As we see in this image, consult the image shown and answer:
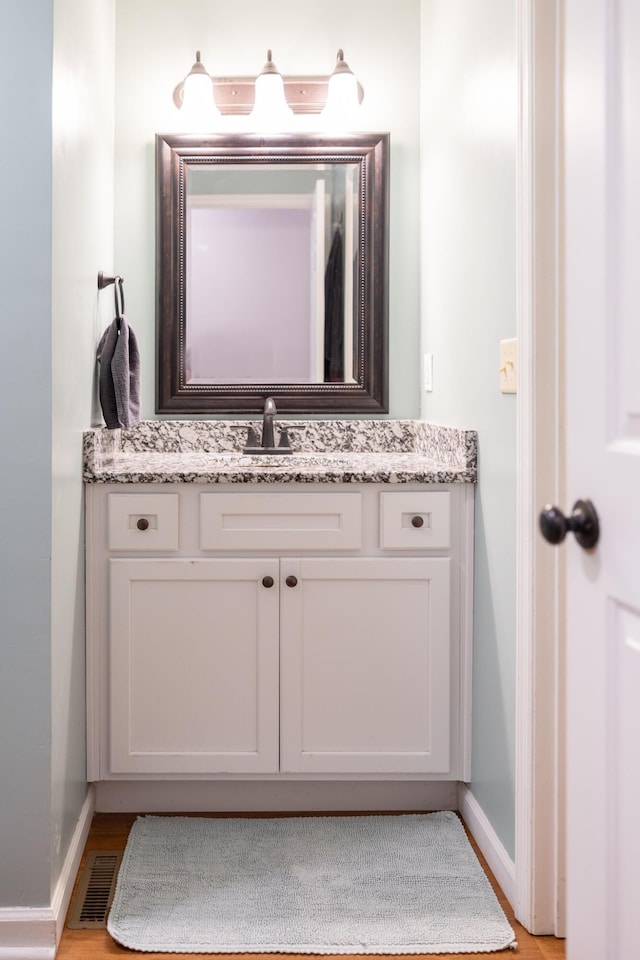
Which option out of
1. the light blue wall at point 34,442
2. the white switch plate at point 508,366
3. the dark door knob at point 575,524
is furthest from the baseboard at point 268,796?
the dark door knob at point 575,524

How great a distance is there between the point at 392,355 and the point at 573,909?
1886mm

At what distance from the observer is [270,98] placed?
267 centimetres

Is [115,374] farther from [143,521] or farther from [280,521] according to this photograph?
[280,521]

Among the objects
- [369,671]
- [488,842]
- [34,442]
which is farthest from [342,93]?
[488,842]

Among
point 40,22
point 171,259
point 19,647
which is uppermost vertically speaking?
point 40,22

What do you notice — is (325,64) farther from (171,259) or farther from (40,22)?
(40,22)

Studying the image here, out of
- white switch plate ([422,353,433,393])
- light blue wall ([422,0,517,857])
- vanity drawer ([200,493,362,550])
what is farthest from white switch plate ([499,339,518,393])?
white switch plate ([422,353,433,393])

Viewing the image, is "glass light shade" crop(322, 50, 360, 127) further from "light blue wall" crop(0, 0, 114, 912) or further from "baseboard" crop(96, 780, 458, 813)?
"baseboard" crop(96, 780, 458, 813)

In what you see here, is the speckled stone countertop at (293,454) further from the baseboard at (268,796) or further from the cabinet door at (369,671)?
the baseboard at (268,796)

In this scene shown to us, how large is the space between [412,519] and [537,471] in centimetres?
53

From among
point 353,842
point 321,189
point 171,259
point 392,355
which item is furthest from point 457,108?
point 353,842

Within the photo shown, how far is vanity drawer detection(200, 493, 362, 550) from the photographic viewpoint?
220cm

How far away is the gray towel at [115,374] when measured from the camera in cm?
229

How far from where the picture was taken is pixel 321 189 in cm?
278
